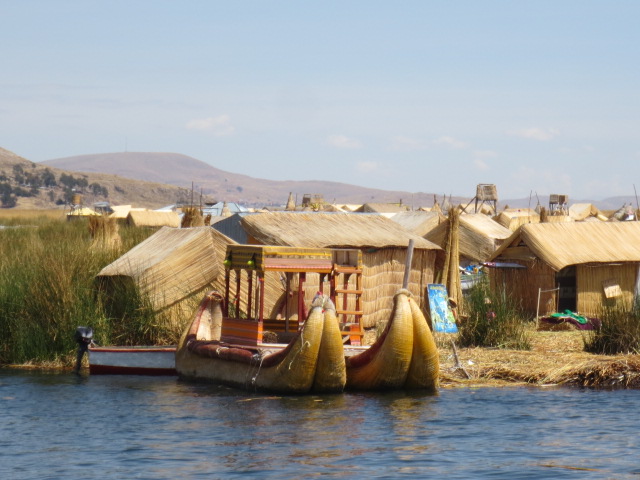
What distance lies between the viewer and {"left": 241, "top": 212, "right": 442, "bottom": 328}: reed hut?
68.1 ft

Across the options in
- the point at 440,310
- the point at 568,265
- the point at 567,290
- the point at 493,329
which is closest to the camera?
the point at 493,329

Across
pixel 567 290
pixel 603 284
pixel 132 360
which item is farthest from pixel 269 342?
pixel 567 290

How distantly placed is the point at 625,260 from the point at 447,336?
5.55 meters

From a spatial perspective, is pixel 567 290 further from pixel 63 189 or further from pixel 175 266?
pixel 63 189

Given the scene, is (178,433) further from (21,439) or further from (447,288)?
(447,288)

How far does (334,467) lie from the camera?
36.0ft

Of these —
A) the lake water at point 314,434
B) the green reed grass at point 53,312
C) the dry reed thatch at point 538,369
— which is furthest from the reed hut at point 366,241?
the lake water at point 314,434

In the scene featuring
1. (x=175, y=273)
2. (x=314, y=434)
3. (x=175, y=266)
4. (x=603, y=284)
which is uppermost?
(x=603, y=284)

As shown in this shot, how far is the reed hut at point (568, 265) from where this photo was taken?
2223 centimetres

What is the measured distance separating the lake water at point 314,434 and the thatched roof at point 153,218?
117 feet

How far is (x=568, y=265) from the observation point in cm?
2177

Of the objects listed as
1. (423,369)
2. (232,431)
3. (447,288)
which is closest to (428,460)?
(232,431)

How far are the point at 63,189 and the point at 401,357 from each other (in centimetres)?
9366

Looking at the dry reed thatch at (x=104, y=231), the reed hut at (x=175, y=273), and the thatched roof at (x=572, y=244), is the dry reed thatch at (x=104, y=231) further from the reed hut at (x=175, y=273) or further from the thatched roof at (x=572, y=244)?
the thatched roof at (x=572, y=244)
